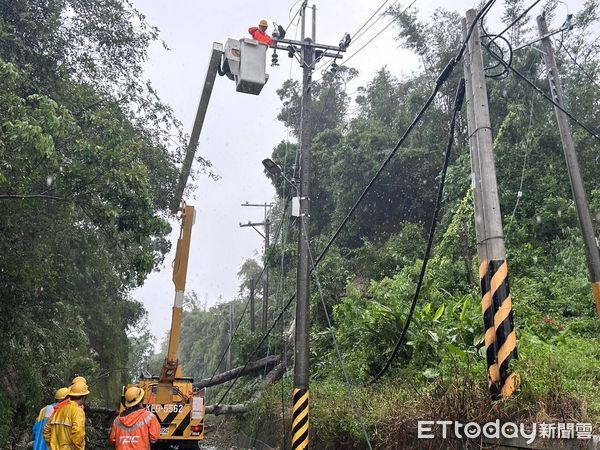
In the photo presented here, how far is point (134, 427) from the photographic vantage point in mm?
5758

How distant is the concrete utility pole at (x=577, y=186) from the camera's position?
1095cm

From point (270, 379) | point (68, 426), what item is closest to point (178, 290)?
point (68, 426)

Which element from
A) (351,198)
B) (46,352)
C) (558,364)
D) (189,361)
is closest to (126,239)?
(46,352)

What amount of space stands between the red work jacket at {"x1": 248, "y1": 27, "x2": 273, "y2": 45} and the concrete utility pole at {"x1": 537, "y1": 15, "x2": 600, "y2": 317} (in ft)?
25.3

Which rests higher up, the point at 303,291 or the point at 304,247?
the point at 304,247

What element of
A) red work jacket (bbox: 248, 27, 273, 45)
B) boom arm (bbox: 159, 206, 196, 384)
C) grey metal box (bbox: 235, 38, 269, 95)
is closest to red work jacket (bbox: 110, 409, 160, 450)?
boom arm (bbox: 159, 206, 196, 384)

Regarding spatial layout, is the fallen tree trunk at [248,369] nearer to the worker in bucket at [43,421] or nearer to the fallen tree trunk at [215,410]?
the fallen tree trunk at [215,410]

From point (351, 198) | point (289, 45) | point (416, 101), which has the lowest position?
point (289, 45)

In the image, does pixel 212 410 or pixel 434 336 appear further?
pixel 212 410

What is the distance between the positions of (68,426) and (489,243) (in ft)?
17.3

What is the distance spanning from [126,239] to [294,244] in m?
18.1

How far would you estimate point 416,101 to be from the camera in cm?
2509

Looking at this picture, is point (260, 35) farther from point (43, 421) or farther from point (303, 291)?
point (43, 421)

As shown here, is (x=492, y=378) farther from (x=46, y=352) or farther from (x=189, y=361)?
(x=189, y=361)
